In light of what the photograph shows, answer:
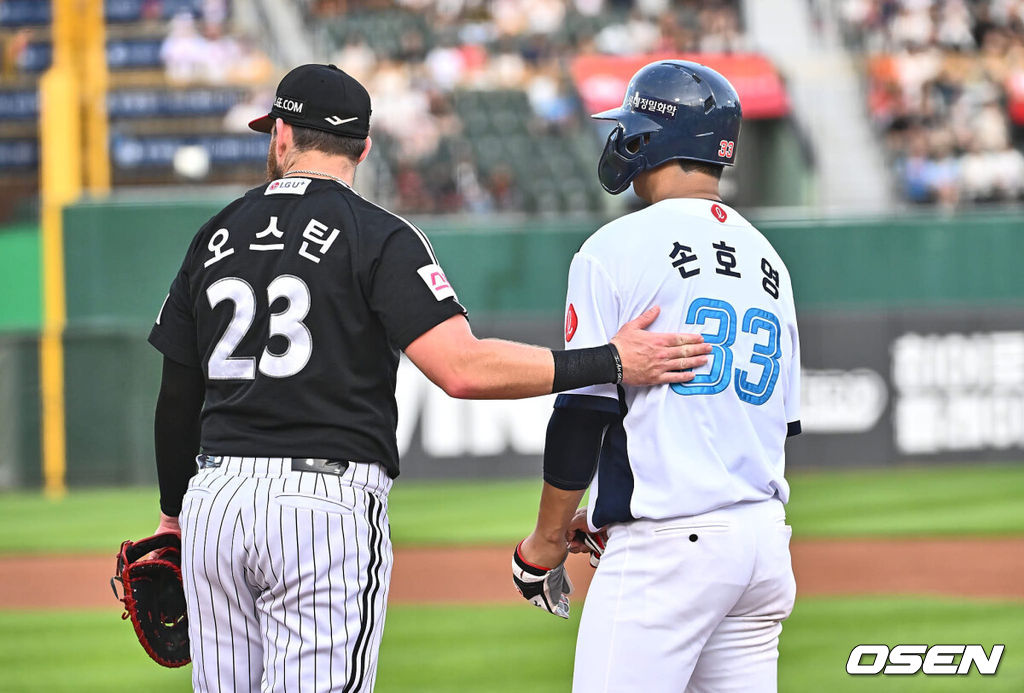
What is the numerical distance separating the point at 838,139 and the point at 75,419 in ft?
36.1

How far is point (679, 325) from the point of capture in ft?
10.1

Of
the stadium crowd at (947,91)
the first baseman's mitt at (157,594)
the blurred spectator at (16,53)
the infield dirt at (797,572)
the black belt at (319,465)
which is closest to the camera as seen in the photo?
the black belt at (319,465)

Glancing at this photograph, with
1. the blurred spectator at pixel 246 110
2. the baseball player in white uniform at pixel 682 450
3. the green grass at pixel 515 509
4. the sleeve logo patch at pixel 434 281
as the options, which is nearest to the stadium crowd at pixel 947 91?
the green grass at pixel 515 509

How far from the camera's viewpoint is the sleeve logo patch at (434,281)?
313 cm

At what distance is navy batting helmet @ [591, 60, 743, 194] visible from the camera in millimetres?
3248

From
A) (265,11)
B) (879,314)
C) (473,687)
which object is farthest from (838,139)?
(473,687)

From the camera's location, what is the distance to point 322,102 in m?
3.25

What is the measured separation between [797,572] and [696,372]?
6279 mm

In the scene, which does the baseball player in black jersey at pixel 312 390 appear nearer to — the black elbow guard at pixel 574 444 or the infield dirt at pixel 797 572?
the black elbow guard at pixel 574 444

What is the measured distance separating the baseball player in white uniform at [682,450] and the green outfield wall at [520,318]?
924 centimetres

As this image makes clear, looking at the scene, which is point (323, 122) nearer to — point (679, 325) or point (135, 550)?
point (679, 325)

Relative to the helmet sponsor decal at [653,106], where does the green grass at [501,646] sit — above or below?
below
